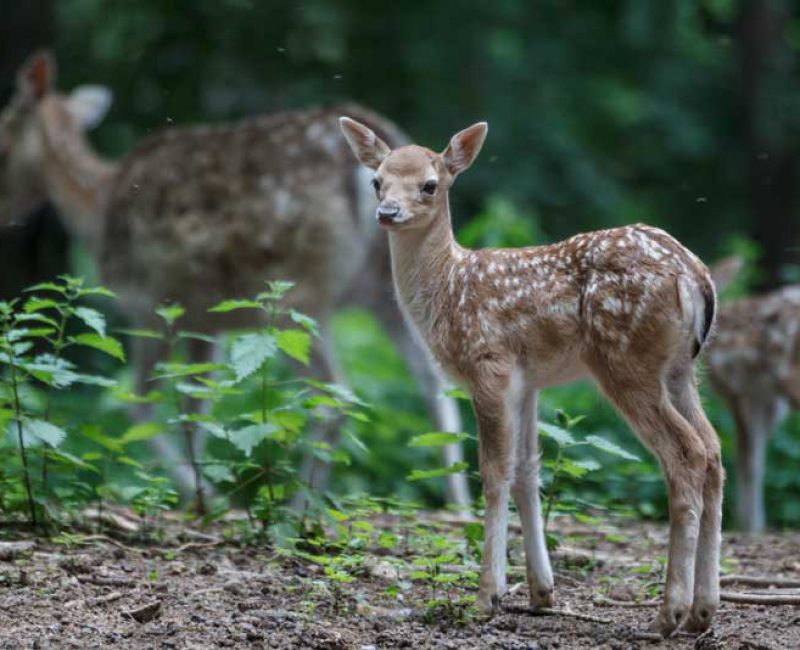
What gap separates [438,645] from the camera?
484cm

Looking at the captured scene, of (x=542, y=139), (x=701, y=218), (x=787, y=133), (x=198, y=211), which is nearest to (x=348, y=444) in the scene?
(x=198, y=211)

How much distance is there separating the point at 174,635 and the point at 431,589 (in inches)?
45.5

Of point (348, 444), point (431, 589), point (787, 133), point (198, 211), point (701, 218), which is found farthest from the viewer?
point (701, 218)

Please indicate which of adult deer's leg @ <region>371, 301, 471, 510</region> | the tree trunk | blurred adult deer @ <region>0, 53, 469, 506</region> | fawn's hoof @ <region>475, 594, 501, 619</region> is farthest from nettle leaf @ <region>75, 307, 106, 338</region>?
the tree trunk

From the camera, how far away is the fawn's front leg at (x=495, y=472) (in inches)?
202

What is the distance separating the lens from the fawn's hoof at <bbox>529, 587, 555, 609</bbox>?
533 centimetres

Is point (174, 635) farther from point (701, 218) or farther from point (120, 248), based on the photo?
point (701, 218)

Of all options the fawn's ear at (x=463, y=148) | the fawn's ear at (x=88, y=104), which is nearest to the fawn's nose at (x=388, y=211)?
the fawn's ear at (x=463, y=148)

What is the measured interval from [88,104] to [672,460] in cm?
832

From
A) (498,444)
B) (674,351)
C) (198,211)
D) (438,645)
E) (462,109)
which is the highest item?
(462,109)

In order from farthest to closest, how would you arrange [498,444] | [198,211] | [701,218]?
[701,218] → [198,211] → [498,444]

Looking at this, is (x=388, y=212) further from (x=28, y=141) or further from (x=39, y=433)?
(x=28, y=141)

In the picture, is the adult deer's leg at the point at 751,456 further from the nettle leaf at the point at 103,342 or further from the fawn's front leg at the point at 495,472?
the nettle leaf at the point at 103,342

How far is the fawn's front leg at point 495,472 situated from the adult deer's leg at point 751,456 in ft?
15.2
